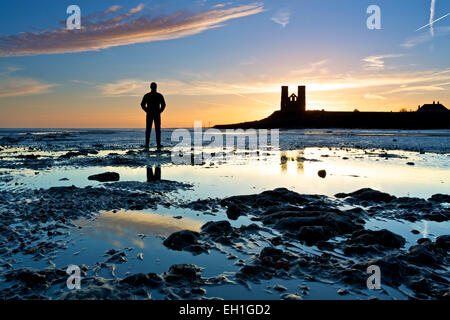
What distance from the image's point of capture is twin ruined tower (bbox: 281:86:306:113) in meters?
118

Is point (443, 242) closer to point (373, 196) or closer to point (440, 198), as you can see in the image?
point (373, 196)

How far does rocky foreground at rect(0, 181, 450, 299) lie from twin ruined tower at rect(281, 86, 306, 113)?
117192mm

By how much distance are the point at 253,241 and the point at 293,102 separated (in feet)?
401

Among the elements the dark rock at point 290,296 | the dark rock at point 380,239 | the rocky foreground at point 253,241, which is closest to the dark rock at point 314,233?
the rocky foreground at point 253,241

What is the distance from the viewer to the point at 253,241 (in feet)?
11.7

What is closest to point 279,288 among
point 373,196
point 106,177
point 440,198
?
point 373,196

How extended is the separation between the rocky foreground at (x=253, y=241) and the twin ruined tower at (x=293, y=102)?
117 m

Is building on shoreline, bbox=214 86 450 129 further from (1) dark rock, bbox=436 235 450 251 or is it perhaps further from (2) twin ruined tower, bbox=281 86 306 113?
(1) dark rock, bbox=436 235 450 251

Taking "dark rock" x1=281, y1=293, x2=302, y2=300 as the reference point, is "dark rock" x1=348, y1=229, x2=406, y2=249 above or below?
above

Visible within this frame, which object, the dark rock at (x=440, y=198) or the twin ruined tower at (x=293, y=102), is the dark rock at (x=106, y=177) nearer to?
the dark rock at (x=440, y=198)

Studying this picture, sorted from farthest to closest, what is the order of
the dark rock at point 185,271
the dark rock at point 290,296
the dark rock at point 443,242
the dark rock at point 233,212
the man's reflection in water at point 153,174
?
1. the man's reflection in water at point 153,174
2. the dark rock at point 233,212
3. the dark rock at point 443,242
4. the dark rock at point 185,271
5. the dark rock at point 290,296

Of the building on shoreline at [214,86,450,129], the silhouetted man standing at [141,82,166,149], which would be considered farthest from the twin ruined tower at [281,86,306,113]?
the silhouetted man standing at [141,82,166,149]

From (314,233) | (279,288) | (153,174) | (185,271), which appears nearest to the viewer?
(279,288)

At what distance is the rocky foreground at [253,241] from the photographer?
2500 mm
